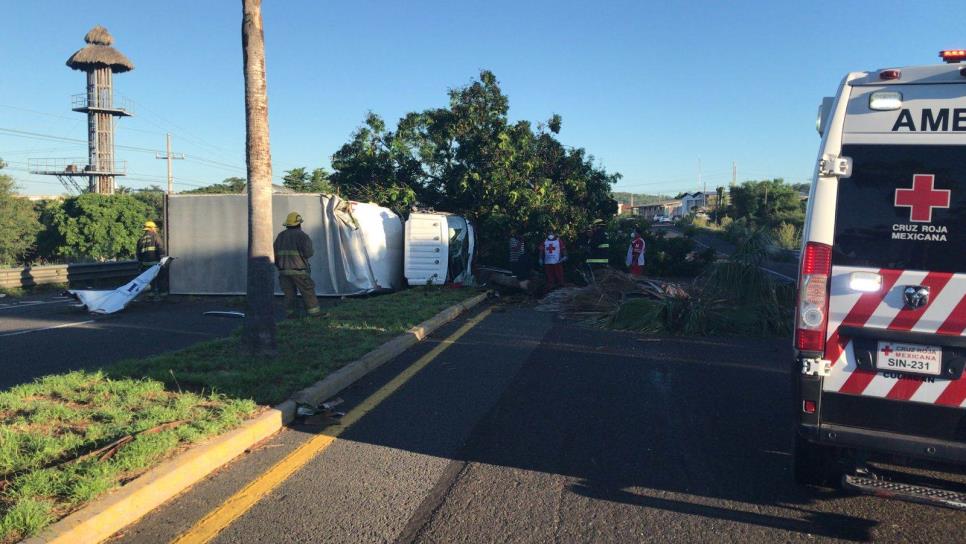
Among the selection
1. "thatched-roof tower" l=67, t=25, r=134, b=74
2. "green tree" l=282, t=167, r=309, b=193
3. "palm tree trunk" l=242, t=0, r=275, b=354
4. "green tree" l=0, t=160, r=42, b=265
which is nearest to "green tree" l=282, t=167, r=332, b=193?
"green tree" l=282, t=167, r=309, b=193

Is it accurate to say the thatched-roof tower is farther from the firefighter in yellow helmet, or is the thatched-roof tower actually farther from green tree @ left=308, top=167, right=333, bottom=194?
the firefighter in yellow helmet

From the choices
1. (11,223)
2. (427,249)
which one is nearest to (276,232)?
(427,249)

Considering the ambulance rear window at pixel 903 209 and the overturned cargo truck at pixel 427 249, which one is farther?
the overturned cargo truck at pixel 427 249

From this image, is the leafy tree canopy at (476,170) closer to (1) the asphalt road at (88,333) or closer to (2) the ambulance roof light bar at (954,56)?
(1) the asphalt road at (88,333)

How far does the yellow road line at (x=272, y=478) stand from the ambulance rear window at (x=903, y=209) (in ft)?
12.2

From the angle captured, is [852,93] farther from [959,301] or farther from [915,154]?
[959,301]

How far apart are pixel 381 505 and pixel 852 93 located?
12.1 feet

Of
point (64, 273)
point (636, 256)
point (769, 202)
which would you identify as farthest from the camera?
point (769, 202)

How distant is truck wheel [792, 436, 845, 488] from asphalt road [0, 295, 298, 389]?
7105mm

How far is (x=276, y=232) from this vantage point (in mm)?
16188

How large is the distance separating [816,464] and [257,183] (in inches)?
234

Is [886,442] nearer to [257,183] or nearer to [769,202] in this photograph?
[257,183]

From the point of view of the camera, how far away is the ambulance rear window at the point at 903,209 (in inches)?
143

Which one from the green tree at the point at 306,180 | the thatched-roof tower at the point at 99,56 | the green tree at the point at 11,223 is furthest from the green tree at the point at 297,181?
the thatched-roof tower at the point at 99,56
